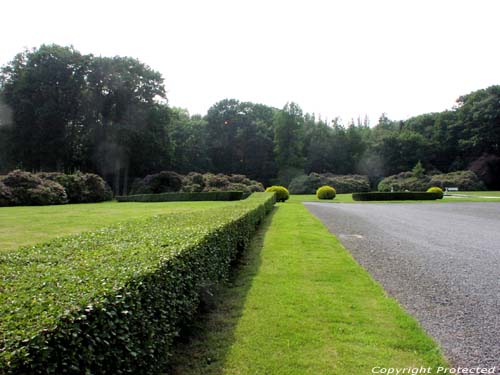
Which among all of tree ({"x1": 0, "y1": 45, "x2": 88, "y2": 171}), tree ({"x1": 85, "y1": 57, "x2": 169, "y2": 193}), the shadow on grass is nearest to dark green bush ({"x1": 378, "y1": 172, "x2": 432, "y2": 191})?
tree ({"x1": 85, "y1": 57, "x2": 169, "y2": 193})

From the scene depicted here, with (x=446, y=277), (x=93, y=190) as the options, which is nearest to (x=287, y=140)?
(x=93, y=190)

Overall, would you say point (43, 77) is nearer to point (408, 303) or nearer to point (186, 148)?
point (186, 148)

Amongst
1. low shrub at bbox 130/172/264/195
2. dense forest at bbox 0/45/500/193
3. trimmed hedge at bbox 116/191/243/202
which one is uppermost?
dense forest at bbox 0/45/500/193

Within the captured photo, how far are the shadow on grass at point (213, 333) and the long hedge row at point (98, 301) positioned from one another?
0.29 meters

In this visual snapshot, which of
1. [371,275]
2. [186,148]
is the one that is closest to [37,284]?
[371,275]

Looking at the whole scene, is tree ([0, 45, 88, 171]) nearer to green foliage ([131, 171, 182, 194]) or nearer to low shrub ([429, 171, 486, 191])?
green foliage ([131, 171, 182, 194])

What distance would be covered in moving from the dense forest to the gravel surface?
31.5 meters

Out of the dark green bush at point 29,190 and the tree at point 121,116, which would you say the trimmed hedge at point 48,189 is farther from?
the tree at point 121,116

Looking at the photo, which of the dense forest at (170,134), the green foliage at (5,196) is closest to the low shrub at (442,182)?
the dense forest at (170,134)

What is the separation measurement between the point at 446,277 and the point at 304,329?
10.1 ft

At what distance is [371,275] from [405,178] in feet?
146

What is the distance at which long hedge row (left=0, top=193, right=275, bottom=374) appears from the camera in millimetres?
1637

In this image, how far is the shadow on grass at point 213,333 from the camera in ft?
10.4

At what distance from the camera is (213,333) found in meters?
3.84
